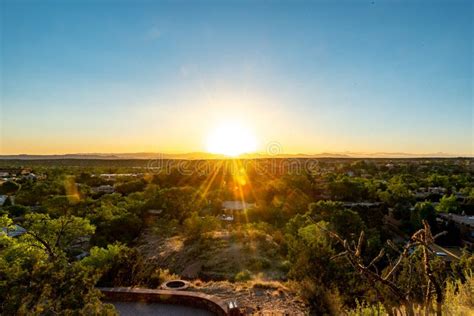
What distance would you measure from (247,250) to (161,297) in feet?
27.4

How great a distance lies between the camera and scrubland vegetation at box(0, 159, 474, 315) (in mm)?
4414

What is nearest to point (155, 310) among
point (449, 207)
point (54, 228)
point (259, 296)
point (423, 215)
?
point (259, 296)

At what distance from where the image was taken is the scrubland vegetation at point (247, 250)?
14.5 ft

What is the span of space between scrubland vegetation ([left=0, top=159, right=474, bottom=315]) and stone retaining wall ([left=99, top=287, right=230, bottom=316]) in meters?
0.94

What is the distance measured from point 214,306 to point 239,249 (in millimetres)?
8798

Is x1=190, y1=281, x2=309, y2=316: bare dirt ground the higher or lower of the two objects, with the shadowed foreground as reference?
lower

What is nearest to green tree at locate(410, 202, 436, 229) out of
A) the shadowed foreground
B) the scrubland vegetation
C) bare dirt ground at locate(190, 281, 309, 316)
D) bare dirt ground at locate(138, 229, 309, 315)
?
the scrubland vegetation

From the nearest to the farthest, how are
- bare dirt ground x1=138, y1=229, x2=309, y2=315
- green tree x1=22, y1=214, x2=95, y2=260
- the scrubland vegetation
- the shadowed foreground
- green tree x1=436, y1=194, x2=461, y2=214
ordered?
the scrubland vegetation < the shadowed foreground < bare dirt ground x1=138, y1=229, x2=309, y2=315 < green tree x1=22, y1=214, x2=95, y2=260 < green tree x1=436, y1=194, x2=461, y2=214

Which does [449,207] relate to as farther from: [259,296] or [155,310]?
[155,310]

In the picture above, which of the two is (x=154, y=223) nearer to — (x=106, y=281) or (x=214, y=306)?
(x=106, y=281)

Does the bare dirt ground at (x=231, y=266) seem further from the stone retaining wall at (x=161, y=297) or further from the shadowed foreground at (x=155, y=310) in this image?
the shadowed foreground at (x=155, y=310)

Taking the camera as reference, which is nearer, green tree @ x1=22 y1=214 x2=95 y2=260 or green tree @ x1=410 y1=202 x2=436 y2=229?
green tree @ x1=22 y1=214 x2=95 y2=260

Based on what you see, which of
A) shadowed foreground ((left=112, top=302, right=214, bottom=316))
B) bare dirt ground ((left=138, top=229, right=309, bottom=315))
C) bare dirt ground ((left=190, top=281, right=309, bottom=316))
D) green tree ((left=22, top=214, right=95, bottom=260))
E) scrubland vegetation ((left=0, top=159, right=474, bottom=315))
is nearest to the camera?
scrubland vegetation ((left=0, top=159, right=474, bottom=315))

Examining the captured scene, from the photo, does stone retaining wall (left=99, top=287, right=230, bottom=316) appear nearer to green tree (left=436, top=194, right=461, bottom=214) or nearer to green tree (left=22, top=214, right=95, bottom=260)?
green tree (left=22, top=214, right=95, bottom=260)
